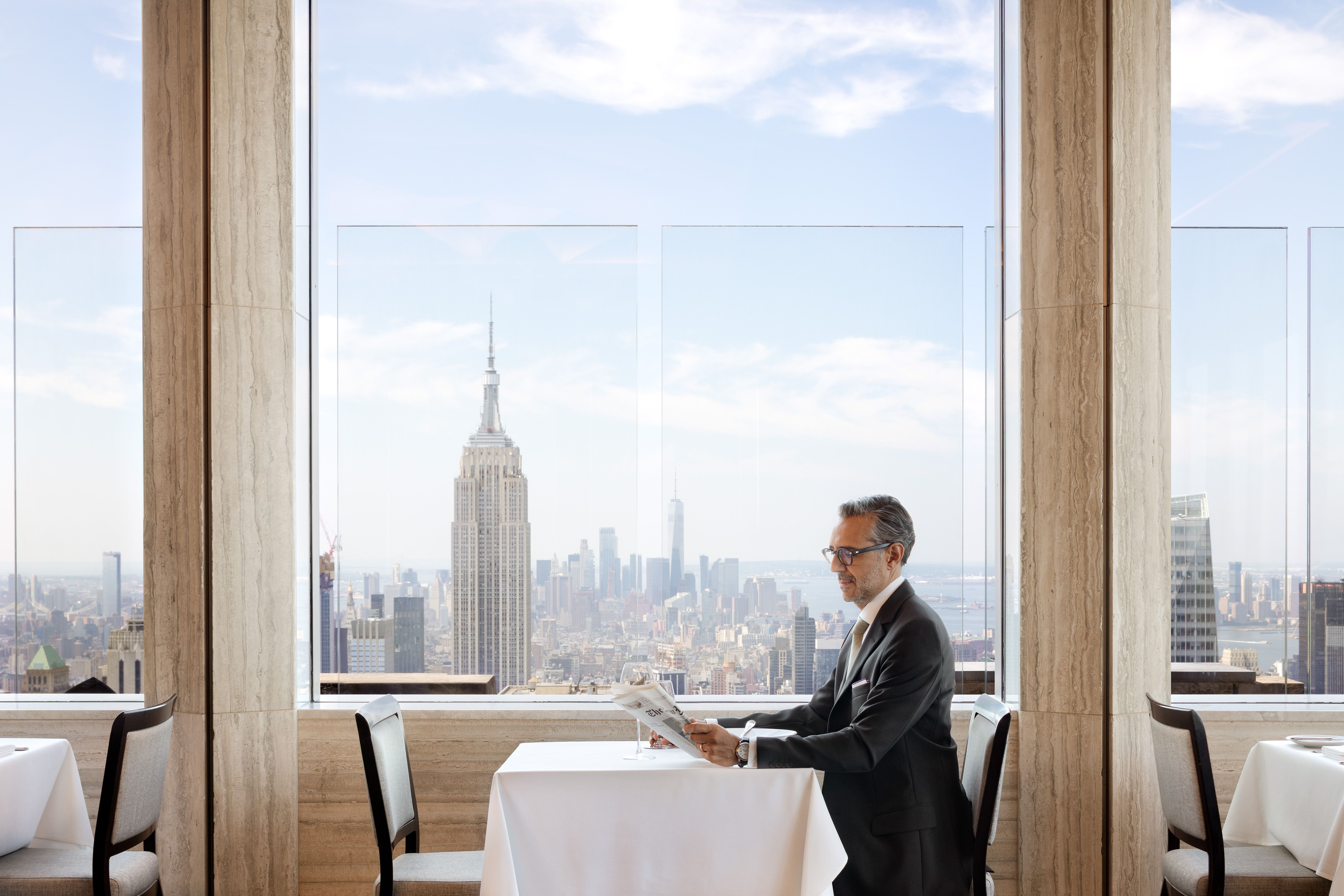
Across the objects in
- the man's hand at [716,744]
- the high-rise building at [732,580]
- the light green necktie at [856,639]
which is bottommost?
the man's hand at [716,744]

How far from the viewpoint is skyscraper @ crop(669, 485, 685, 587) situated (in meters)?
4.25

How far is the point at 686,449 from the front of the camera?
167 inches

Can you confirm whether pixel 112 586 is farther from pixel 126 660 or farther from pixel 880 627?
pixel 880 627

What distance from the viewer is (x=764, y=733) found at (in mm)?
3209

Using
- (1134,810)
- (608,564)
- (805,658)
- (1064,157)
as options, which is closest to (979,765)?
(1134,810)

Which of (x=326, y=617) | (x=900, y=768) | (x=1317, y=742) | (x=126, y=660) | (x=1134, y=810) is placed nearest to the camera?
(x=900, y=768)

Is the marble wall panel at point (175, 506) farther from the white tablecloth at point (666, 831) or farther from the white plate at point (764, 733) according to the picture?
the white plate at point (764, 733)

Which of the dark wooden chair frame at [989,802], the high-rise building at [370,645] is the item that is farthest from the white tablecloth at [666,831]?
the high-rise building at [370,645]

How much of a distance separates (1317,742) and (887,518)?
6.07ft

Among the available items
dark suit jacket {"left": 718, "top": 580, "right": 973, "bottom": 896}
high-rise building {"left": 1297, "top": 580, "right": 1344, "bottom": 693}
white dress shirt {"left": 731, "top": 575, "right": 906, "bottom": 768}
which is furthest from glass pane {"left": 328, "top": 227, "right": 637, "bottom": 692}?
high-rise building {"left": 1297, "top": 580, "right": 1344, "bottom": 693}

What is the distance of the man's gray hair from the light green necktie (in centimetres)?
25

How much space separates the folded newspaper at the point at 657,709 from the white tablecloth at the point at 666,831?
0.12 meters

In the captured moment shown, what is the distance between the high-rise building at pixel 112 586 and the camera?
3932mm

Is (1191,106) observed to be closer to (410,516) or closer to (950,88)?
(950,88)
